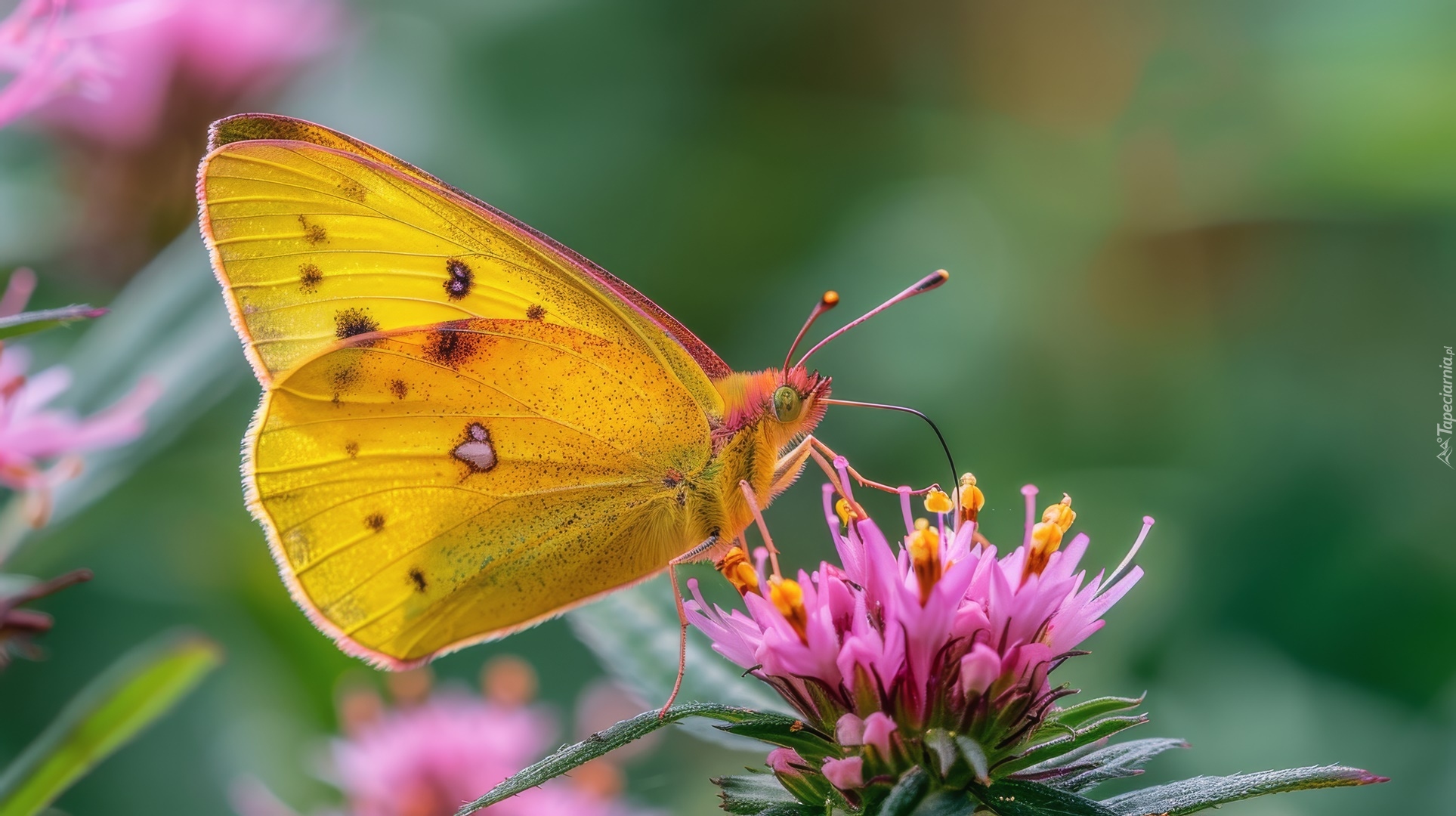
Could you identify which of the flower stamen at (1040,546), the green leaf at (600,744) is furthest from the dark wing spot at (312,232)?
the flower stamen at (1040,546)

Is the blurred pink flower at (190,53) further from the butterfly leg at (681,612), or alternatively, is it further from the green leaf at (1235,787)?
the green leaf at (1235,787)

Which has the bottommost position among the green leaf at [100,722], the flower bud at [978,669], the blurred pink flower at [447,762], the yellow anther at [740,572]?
the blurred pink flower at [447,762]

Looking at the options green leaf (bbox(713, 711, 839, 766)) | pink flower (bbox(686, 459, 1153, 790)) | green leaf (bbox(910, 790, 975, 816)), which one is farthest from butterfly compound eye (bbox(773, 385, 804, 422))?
green leaf (bbox(910, 790, 975, 816))

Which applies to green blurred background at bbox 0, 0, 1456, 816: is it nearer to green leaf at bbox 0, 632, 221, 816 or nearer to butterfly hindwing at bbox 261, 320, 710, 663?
butterfly hindwing at bbox 261, 320, 710, 663

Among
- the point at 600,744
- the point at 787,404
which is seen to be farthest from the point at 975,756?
the point at 787,404

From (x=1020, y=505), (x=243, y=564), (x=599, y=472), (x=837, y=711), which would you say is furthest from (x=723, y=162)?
(x=837, y=711)

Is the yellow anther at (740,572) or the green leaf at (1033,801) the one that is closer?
the green leaf at (1033,801)
